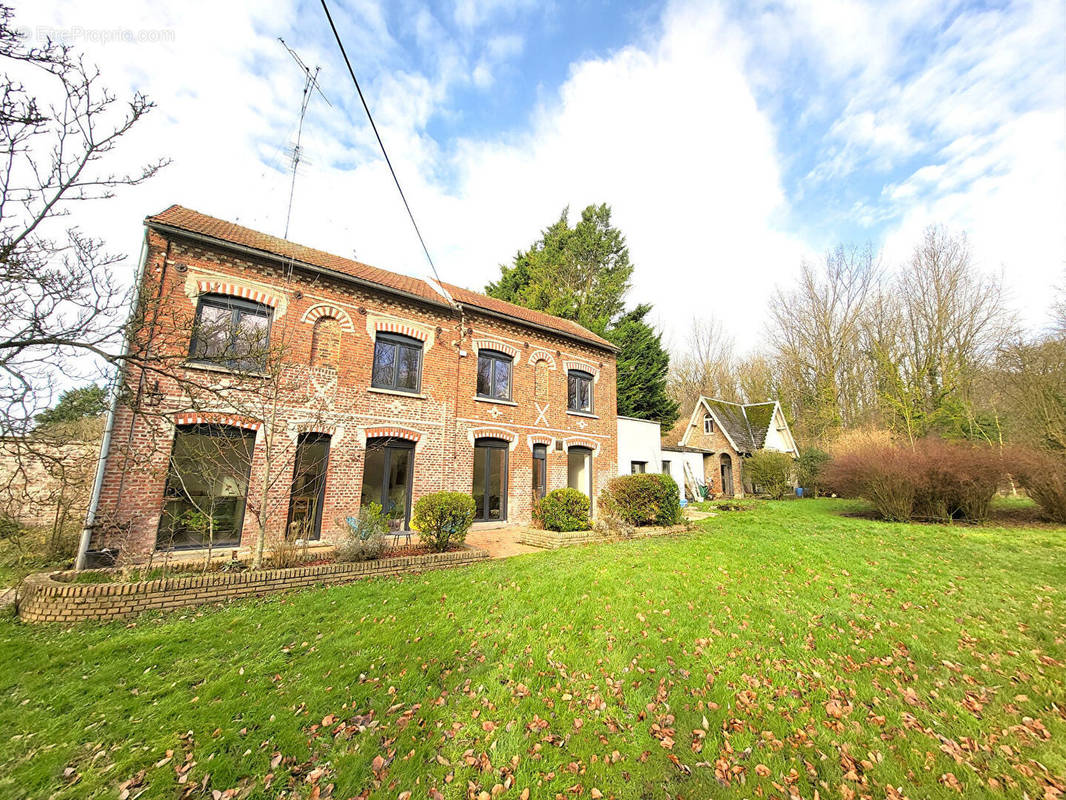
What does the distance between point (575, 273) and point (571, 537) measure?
65.4ft

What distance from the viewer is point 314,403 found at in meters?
9.45

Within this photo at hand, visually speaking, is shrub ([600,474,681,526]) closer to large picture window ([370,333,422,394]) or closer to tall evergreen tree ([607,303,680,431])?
large picture window ([370,333,422,394])

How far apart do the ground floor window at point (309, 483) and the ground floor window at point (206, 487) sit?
89 cm

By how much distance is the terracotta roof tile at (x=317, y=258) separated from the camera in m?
8.95

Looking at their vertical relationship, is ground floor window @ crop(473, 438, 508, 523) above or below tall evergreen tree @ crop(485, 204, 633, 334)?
below

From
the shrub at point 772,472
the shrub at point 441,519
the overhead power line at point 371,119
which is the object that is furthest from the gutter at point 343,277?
the shrub at point 772,472

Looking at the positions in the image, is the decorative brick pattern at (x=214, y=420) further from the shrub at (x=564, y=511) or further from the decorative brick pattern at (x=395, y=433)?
the shrub at (x=564, y=511)

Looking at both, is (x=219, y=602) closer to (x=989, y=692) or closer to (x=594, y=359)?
(x=989, y=692)

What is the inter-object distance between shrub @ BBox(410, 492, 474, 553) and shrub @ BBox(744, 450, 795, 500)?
1835 cm

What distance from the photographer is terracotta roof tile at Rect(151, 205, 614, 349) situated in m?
8.95

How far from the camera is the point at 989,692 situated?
372 centimetres

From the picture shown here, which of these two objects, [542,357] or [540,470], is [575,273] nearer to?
[542,357]

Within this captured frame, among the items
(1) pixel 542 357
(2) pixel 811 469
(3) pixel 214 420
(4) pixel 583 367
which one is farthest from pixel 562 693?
(2) pixel 811 469

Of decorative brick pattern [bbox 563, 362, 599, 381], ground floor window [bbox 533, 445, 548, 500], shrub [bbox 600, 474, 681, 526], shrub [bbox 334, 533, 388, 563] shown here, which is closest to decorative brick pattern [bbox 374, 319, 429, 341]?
ground floor window [bbox 533, 445, 548, 500]
